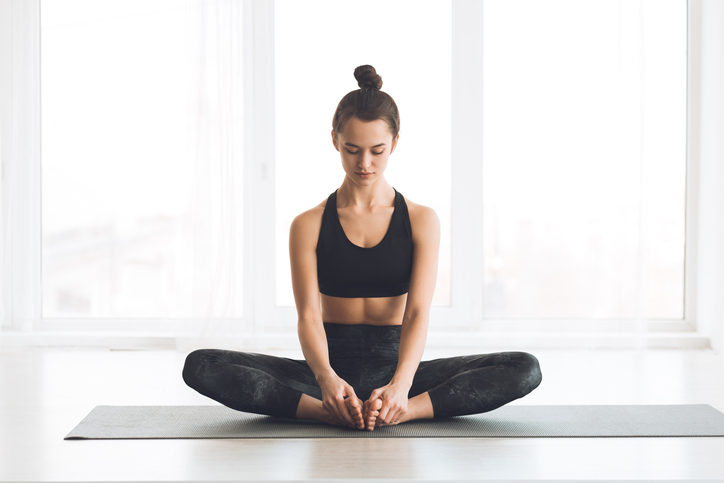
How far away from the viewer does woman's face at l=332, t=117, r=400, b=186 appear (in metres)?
1.93

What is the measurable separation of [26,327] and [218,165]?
1.24 m

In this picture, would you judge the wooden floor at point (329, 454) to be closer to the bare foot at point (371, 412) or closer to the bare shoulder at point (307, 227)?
the bare foot at point (371, 412)

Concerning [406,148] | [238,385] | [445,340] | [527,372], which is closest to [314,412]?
[238,385]

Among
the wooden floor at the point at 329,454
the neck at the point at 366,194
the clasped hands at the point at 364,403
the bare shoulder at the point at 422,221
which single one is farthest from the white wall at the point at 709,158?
the clasped hands at the point at 364,403

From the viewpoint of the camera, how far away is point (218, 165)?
325 centimetres

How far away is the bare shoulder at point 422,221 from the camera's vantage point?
6.86ft

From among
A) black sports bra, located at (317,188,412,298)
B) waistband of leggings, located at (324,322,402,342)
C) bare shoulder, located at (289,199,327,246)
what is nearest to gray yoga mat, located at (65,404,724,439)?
waistband of leggings, located at (324,322,402,342)

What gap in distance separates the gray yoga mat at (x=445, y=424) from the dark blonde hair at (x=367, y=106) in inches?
32.2

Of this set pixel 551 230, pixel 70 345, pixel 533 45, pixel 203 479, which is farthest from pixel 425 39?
pixel 203 479

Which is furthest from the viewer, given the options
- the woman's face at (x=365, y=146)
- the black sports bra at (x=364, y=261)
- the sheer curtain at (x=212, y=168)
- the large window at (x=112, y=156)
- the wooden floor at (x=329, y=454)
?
the large window at (x=112, y=156)

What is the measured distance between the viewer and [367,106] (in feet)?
6.37

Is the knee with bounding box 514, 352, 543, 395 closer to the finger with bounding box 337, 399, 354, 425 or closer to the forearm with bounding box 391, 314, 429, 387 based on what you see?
the forearm with bounding box 391, 314, 429, 387

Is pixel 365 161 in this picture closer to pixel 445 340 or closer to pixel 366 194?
pixel 366 194

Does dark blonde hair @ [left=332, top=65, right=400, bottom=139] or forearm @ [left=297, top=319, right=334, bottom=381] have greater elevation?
dark blonde hair @ [left=332, top=65, right=400, bottom=139]
